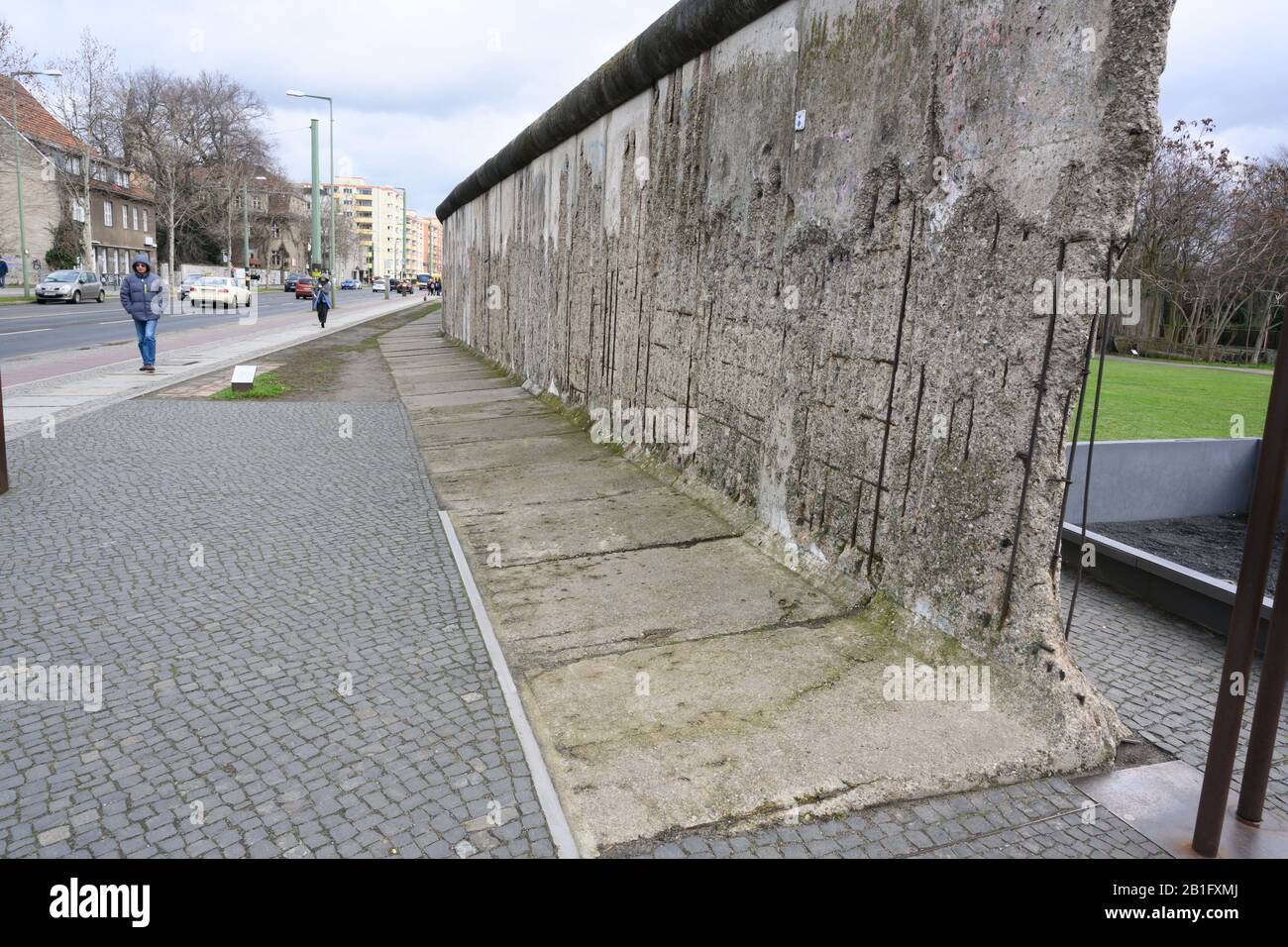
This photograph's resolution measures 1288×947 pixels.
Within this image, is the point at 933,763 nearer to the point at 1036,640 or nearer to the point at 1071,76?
the point at 1036,640

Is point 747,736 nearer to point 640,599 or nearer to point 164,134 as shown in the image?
point 640,599

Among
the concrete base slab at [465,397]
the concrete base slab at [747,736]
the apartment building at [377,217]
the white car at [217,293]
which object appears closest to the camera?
the concrete base slab at [747,736]

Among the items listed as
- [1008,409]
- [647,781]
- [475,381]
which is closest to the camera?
[647,781]

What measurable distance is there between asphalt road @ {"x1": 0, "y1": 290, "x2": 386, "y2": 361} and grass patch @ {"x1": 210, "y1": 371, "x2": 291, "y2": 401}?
6285 millimetres

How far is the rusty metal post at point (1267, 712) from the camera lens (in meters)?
2.69

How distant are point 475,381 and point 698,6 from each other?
27.1 feet

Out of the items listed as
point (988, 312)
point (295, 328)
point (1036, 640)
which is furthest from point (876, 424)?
point (295, 328)

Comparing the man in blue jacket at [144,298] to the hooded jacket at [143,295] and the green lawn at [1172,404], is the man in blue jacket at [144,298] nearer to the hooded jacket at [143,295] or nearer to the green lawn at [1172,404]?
the hooded jacket at [143,295]

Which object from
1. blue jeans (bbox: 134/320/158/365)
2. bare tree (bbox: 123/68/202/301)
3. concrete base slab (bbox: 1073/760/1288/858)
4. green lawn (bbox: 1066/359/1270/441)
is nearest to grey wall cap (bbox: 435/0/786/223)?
green lawn (bbox: 1066/359/1270/441)

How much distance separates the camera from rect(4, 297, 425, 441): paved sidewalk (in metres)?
10.6

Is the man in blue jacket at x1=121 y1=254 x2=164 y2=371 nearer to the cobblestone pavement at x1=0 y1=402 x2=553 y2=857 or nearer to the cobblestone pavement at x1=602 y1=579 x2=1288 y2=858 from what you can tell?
the cobblestone pavement at x1=0 y1=402 x2=553 y2=857

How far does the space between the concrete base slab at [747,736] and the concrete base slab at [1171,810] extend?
0.92 ft

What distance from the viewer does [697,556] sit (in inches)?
220

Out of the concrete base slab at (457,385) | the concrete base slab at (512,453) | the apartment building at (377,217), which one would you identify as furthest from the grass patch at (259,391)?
the apartment building at (377,217)
